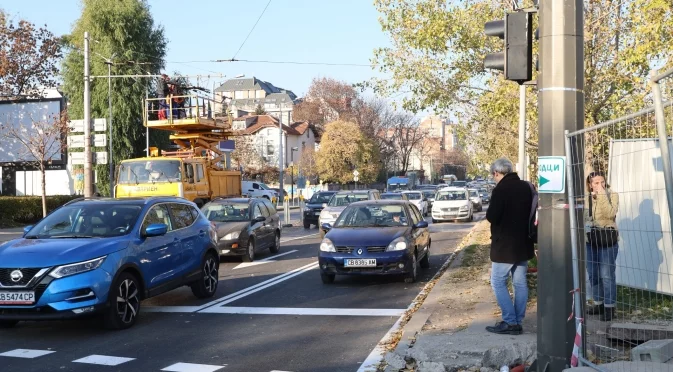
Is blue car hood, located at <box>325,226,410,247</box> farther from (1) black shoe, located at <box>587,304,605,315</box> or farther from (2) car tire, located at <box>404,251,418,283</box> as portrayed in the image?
(1) black shoe, located at <box>587,304,605,315</box>

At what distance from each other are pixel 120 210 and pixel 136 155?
1609 inches

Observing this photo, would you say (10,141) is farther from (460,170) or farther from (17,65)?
(460,170)

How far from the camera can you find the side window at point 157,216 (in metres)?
9.80

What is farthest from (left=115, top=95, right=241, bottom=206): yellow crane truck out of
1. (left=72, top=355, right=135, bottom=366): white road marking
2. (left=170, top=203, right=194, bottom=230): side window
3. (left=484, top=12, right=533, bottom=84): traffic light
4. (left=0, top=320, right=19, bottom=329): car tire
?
(left=484, top=12, right=533, bottom=84): traffic light

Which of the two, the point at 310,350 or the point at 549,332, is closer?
the point at 549,332

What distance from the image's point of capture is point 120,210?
9.83 metres

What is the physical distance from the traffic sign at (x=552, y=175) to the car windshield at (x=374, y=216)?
7.45m

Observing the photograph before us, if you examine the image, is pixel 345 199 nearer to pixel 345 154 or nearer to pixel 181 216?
pixel 181 216

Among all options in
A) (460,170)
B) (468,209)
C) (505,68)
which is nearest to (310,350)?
(505,68)

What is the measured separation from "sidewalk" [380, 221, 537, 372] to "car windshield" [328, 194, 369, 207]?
46.1ft

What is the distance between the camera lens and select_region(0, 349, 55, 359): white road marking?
745 centimetres

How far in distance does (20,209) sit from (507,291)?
32.1 metres

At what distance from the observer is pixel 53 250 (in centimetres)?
845

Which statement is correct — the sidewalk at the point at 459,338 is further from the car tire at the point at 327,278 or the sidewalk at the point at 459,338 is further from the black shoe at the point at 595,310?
the car tire at the point at 327,278
